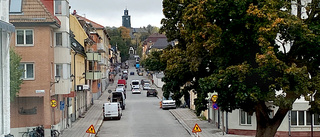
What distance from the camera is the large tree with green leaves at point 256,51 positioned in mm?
21141

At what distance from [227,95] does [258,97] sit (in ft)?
4.47

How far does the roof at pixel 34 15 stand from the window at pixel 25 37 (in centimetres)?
82

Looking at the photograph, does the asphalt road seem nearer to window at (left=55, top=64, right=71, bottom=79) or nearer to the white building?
window at (left=55, top=64, right=71, bottom=79)

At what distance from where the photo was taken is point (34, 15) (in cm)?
3147

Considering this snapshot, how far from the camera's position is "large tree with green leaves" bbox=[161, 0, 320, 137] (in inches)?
832

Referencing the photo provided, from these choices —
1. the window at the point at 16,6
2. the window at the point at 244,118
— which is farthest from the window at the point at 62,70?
the window at the point at 244,118

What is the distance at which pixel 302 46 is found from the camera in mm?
22047

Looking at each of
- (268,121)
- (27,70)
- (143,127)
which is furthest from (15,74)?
(143,127)

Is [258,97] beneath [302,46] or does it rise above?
beneath

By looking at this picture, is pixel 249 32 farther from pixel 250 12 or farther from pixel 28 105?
pixel 28 105

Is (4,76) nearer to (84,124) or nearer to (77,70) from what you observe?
(84,124)

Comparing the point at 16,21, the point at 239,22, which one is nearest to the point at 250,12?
the point at 239,22

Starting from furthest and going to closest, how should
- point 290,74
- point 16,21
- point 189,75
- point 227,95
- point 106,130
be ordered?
1. point 106,130
2. point 16,21
3. point 189,75
4. point 227,95
5. point 290,74

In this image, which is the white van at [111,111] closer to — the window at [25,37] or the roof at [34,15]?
the roof at [34,15]
